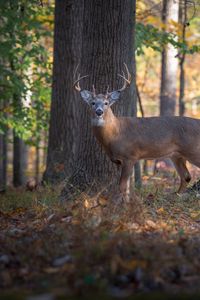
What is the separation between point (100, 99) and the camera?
29.3 feet

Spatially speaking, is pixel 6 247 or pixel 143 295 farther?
pixel 6 247

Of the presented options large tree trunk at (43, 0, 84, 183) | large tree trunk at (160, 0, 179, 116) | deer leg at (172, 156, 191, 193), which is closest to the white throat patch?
deer leg at (172, 156, 191, 193)

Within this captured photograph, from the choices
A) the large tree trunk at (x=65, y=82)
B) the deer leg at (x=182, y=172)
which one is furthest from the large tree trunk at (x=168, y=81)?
the deer leg at (x=182, y=172)

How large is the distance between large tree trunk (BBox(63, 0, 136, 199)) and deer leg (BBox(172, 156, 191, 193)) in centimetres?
156

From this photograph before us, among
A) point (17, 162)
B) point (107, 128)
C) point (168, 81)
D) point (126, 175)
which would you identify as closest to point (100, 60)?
point (107, 128)

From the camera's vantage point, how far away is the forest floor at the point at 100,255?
4867mm

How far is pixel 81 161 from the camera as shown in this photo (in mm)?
9359

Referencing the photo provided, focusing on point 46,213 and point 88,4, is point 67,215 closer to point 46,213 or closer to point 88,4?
point 46,213

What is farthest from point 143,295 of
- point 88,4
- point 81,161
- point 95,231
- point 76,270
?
point 88,4

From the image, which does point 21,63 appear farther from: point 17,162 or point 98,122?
point 98,122

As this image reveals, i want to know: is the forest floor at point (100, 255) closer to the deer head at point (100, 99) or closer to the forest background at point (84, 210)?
the forest background at point (84, 210)

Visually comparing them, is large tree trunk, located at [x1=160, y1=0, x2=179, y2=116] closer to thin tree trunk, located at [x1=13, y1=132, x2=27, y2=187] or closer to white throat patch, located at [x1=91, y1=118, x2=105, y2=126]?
thin tree trunk, located at [x1=13, y1=132, x2=27, y2=187]

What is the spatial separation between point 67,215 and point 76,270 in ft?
6.96

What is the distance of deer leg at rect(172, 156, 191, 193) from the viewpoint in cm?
1045
